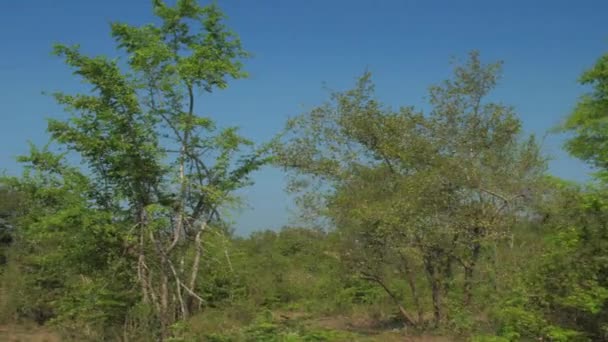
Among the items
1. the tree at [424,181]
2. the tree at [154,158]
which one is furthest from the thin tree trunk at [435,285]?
the tree at [154,158]

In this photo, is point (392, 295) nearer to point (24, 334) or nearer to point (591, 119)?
point (591, 119)

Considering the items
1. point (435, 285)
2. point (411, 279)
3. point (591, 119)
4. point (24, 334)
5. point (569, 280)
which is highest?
point (591, 119)

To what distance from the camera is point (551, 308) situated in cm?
1055

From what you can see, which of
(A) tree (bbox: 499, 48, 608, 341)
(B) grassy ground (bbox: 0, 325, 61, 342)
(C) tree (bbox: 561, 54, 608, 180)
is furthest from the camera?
(B) grassy ground (bbox: 0, 325, 61, 342)

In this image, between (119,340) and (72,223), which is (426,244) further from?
(72,223)

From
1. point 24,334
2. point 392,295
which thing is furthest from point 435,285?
point 24,334

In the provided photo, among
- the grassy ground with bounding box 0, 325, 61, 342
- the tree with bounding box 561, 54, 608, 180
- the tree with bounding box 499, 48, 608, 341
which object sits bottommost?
the grassy ground with bounding box 0, 325, 61, 342

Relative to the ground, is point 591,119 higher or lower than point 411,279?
higher

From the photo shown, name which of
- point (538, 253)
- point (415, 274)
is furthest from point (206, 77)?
point (415, 274)

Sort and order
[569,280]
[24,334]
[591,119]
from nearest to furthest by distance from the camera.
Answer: [569,280]
[591,119]
[24,334]

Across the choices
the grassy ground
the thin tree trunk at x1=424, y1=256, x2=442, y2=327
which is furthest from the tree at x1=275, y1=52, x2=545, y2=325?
the grassy ground

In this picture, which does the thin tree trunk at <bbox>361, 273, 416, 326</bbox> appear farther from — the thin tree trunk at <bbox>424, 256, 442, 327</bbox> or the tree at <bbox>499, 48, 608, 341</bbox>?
A: the tree at <bbox>499, 48, 608, 341</bbox>

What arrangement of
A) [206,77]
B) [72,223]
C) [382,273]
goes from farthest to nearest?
1. [382,273]
2. [206,77]
3. [72,223]

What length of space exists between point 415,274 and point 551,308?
707 cm
